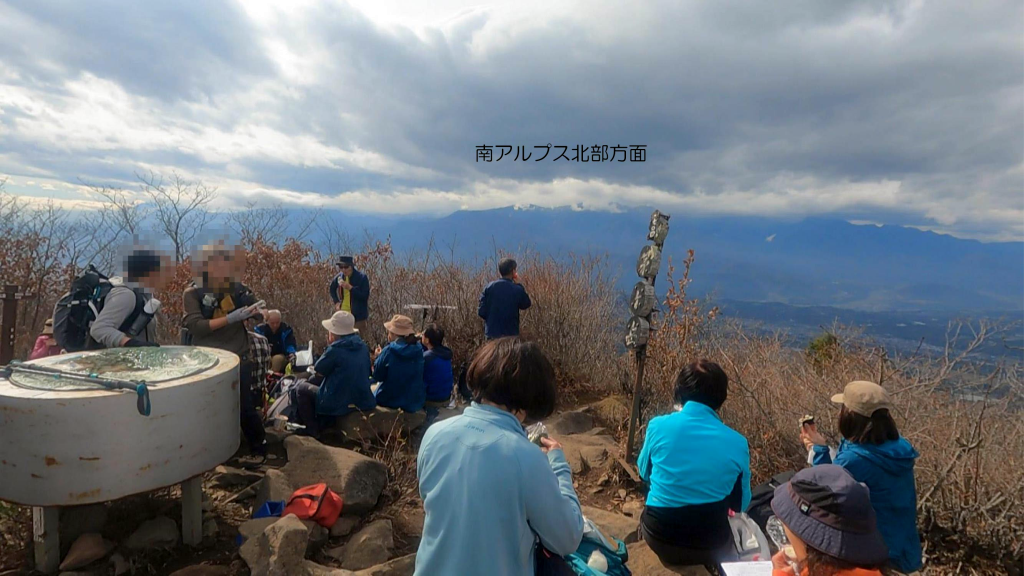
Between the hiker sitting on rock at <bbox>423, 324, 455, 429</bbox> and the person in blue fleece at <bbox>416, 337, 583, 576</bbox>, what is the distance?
404 centimetres

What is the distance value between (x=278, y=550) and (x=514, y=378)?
2035 millimetres

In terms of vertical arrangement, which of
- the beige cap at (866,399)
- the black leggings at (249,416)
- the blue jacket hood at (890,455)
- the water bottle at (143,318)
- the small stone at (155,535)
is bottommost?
the small stone at (155,535)

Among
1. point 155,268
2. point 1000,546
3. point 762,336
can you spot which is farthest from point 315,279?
point 1000,546

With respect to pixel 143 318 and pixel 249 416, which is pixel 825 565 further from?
pixel 143 318

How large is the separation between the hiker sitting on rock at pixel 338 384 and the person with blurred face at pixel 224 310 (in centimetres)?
58

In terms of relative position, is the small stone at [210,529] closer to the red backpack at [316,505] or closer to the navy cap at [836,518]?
the red backpack at [316,505]

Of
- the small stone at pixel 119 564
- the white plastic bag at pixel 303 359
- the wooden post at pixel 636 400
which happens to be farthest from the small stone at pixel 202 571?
the wooden post at pixel 636 400

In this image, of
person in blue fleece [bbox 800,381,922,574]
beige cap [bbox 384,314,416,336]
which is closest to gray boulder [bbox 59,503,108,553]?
beige cap [bbox 384,314,416,336]

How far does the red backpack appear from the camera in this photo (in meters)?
3.28

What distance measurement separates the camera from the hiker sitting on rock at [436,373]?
225 inches

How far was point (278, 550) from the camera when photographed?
277 centimetres

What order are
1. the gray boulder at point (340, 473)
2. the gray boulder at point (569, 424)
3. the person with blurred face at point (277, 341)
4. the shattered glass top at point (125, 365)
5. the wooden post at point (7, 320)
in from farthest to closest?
1. the person with blurred face at point (277, 341)
2. the gray boulder at point (569, 424)
3. the wooden post at point (7, 320)
4. the gray boulder at point (340, 473)
5. the shattered glass top at point (125, 365)

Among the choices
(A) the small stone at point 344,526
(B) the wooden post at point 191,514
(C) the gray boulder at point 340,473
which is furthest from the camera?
(C) the gray boulder at point 340,473

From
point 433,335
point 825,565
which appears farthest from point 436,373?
point 825,565
